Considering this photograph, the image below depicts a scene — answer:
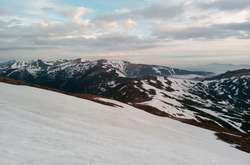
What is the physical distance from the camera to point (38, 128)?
24.1 meters

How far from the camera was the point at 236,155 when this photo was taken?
4059 cm

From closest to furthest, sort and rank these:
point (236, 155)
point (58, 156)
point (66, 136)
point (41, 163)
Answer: point (41, 163), point (58, 156), point (66, 136), point (236, 155)

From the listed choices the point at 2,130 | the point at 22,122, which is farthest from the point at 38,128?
the point at 2,130

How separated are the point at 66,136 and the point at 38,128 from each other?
2.10 m

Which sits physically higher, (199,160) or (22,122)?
(22,122)

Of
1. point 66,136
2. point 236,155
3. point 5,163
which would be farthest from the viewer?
point 236,155

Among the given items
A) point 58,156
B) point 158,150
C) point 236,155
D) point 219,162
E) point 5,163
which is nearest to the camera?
point 5,163

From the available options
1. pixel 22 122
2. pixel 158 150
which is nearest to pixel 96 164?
pixel 22 122

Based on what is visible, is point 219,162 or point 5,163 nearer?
point 5,163

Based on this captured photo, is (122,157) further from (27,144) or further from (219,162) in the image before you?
(219,162)

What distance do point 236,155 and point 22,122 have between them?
26.7m

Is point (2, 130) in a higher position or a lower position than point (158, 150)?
higher

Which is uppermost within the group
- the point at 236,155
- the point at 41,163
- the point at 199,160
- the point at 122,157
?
the point at 41,163

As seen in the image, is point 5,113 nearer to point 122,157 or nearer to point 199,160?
point 122,157
